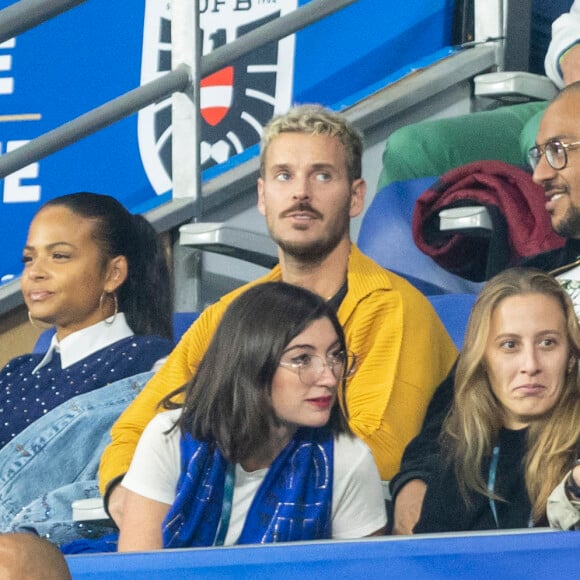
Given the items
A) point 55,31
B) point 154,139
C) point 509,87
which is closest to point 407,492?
point 509,87

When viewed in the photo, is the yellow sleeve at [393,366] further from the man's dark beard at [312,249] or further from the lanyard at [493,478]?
the lanyard at [493,478]

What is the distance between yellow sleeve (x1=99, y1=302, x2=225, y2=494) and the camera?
1907 mm

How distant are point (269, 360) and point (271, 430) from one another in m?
0.08

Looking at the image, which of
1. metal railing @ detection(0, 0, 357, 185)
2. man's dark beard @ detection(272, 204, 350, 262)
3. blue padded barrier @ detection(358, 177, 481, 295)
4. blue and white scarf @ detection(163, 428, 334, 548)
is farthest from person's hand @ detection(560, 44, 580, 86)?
blue and white scarf @ detection(163, 428, 334, 548)

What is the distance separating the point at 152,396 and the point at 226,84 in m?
1.25

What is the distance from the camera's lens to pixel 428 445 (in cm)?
181

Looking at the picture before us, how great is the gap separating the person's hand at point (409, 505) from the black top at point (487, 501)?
2.3 inches

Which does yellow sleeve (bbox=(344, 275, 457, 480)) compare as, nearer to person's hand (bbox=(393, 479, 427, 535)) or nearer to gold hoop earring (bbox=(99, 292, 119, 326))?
person's hand (bbox=(393, 479, 427, 535))

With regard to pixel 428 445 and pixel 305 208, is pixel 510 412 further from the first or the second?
pixel 305 208

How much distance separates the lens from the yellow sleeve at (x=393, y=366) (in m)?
1.90

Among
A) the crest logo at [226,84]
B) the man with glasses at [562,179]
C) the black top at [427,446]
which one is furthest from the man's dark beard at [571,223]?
the crest logo at [226,84]

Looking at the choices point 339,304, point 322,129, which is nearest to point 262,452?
point 339,304

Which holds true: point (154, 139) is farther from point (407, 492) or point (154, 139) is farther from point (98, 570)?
point (98, 570)

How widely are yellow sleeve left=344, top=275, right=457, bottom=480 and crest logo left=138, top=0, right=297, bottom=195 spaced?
108 centimetres
